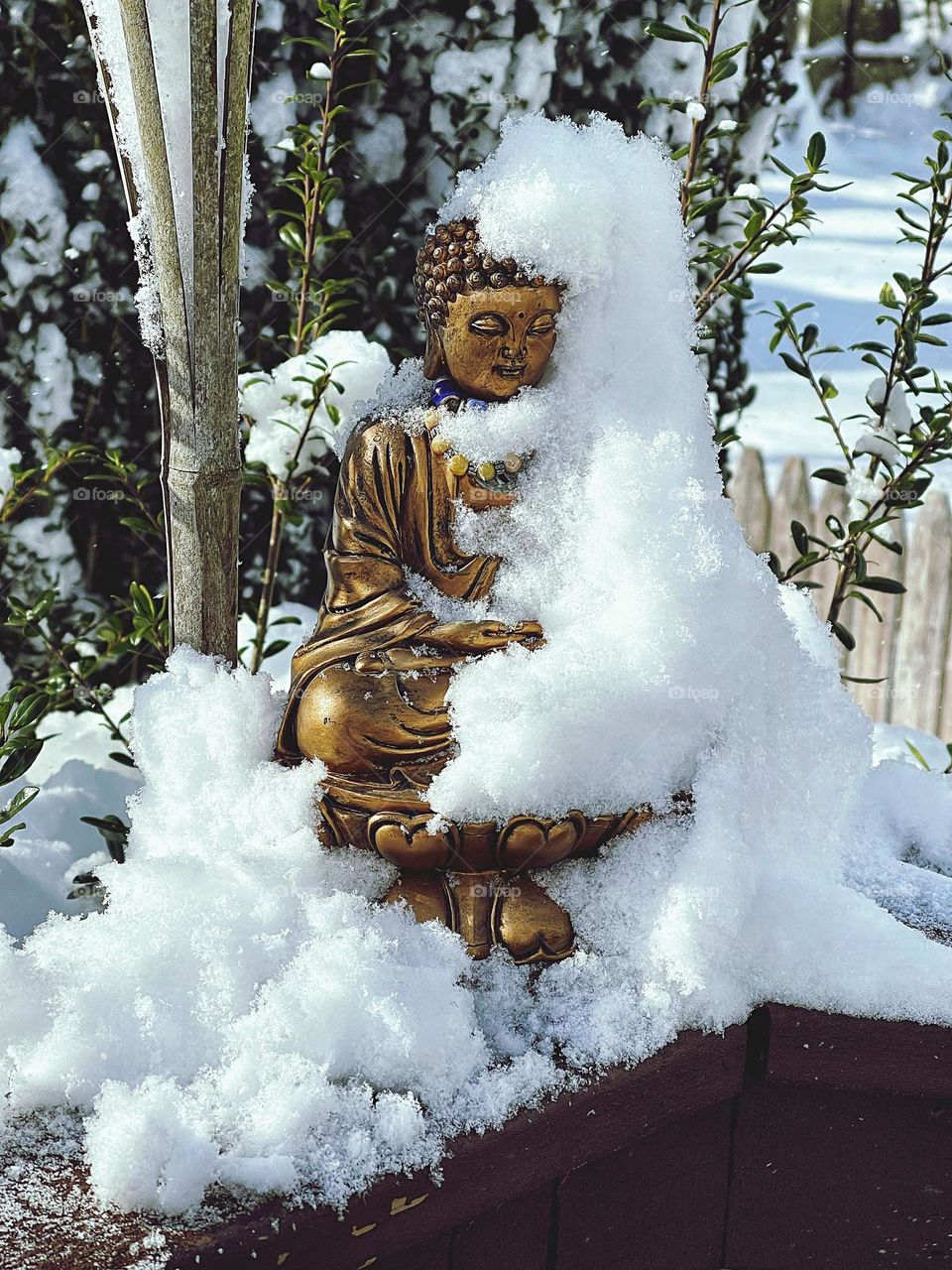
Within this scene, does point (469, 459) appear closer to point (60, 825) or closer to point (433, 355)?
point (433, 355)

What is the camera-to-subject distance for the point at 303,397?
86.4 inches

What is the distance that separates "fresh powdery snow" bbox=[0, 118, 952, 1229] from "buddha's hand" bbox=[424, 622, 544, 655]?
0.03 m

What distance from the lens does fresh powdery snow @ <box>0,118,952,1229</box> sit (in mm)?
1239

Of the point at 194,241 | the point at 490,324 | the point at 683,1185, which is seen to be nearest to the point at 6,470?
the point at 194,241

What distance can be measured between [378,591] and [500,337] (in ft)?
1.10

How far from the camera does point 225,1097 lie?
3.86ft

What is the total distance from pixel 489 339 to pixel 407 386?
182 millimetres

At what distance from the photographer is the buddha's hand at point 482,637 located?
4.86 feet

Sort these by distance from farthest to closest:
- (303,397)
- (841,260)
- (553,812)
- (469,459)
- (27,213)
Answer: (841,260) < (27,213) < (303,397) < (469,459) < (553,812)

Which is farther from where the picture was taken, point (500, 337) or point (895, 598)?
point (895, 598)

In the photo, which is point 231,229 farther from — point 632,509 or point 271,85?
point 271,85

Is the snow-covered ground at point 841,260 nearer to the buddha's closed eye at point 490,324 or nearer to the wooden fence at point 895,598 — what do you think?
the wooden fence at point 895,598

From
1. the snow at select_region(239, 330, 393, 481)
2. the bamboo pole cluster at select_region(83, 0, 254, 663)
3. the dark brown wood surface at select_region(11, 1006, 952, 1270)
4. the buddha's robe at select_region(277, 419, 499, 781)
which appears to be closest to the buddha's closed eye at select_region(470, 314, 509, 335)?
the buddha's robe at select_region(277, 419, 499, 781)

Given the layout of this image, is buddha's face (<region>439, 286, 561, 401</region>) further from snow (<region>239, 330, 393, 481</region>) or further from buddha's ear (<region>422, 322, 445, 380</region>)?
snow (<region>239, 330, 393, 481</region>)
